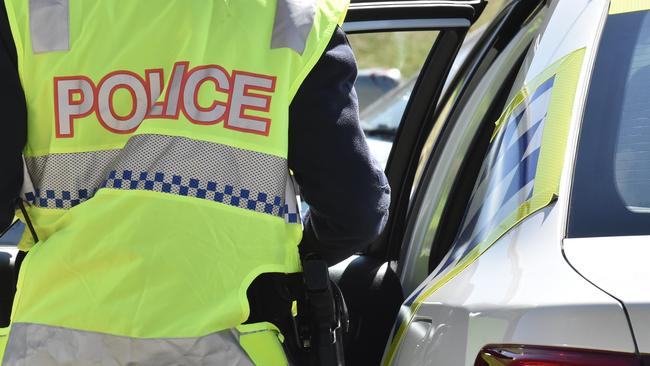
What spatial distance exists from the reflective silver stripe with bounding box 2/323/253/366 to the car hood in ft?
2.07

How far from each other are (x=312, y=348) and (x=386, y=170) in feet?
3.30

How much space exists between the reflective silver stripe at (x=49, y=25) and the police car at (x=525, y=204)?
780 mm

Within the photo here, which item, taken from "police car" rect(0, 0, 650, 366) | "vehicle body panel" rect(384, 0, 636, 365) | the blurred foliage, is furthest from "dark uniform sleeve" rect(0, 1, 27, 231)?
the blurred foliage

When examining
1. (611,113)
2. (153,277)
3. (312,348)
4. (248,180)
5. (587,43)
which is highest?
(587,43)

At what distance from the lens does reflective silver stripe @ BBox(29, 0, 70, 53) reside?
192cm

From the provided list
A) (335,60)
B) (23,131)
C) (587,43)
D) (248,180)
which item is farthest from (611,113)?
(23,131)

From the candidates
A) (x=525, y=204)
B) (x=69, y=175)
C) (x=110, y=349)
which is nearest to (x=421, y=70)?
(x=525, y=204)

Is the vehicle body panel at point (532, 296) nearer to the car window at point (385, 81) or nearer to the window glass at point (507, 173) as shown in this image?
the window glass at point (507, 173)

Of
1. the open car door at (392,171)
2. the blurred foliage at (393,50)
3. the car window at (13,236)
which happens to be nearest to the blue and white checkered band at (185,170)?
the open car door at (392,171)

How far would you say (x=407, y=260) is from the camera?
278cm

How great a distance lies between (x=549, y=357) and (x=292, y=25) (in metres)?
0.78

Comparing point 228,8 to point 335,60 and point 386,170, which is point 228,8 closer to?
point 335,60

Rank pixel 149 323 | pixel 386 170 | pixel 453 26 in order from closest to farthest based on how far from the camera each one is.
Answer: pixel 149 323 < pixel 453 26 < pixel 386 170

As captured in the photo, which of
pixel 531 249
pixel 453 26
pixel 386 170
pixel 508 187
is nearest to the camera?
pixel 531 249
